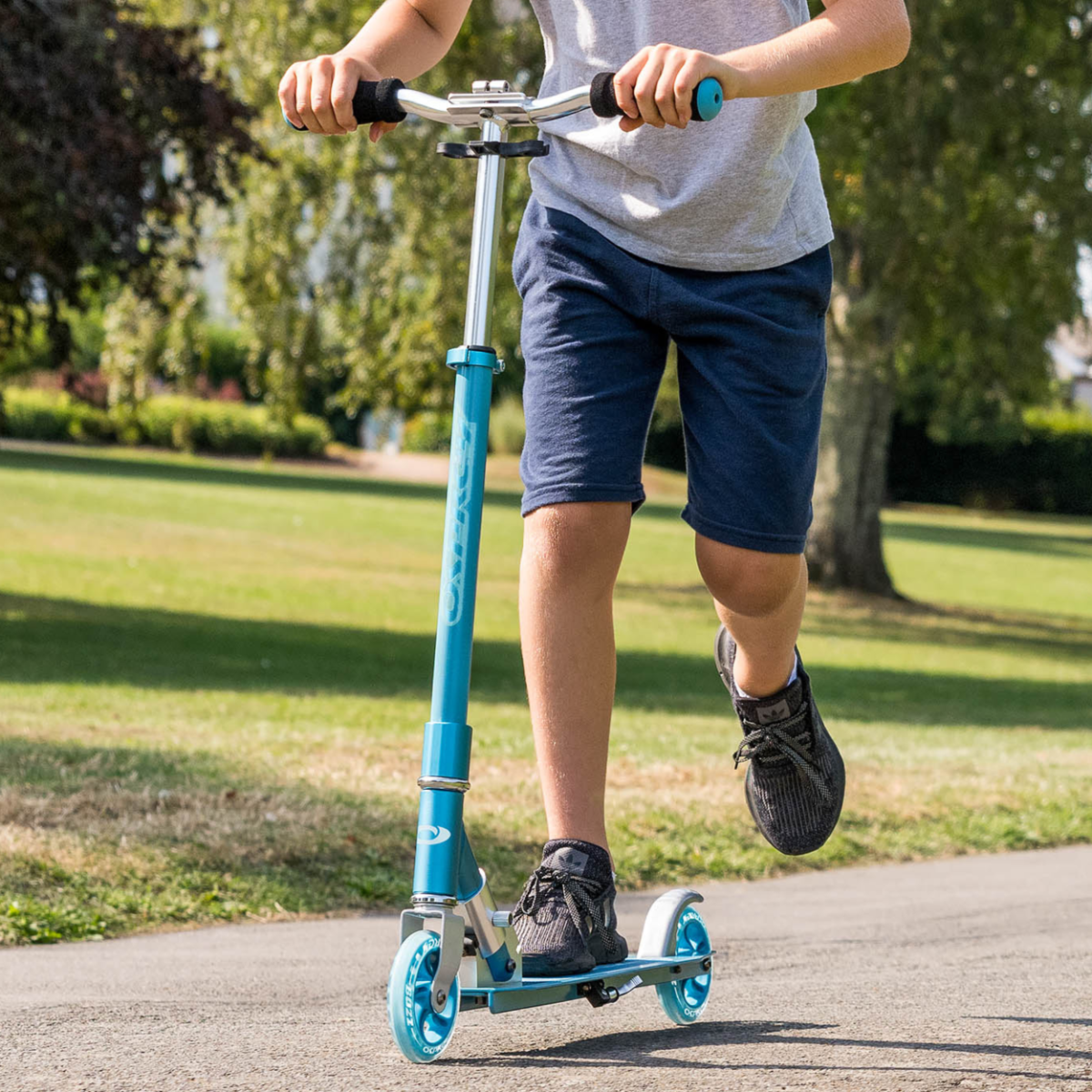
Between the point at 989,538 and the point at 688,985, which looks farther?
the point at 989,538

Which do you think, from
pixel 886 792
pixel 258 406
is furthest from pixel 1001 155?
pixel 258 406

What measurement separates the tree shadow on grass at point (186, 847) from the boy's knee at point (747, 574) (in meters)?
1.68

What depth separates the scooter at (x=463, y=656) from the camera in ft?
7.82

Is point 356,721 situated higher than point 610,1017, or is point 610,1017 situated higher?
point 610,1017

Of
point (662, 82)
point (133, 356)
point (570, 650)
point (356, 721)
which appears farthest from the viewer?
point (133, 356)

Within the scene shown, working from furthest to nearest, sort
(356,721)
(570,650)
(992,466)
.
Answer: (992,466) < (356,721) < (570,650)

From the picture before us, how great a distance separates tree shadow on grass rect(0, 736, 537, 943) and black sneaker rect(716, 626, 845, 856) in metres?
1.45

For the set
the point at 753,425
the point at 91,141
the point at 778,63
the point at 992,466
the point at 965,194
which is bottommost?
the point at 992,466

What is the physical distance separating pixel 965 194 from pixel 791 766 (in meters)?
12.7

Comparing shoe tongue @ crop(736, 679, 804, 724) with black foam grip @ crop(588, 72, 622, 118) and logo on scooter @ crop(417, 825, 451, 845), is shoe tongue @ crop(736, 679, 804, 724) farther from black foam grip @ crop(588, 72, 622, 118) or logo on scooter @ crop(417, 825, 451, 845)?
black foam grip @ crop(588, 72, 622, 118)

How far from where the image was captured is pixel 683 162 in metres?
2.85

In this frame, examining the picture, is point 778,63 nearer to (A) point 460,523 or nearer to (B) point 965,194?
(A) point 460,523

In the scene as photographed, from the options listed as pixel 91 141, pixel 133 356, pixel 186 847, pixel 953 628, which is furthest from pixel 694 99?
pixel 953 628

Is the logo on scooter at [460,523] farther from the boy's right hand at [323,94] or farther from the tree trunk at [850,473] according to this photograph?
the tree trunk at [850,473]
